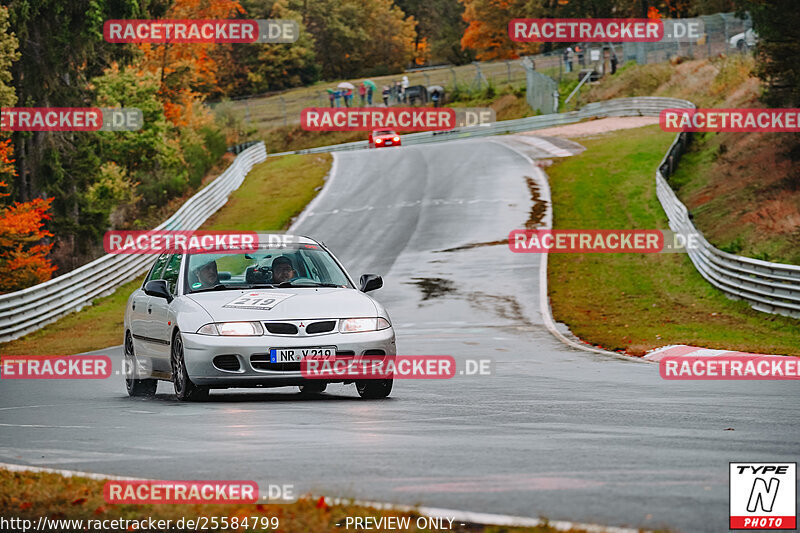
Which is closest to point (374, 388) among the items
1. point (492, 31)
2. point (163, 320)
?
point (163, 320)

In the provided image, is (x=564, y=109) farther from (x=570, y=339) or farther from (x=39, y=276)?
(x=570, y=339)

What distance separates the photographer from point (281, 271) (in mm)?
11469

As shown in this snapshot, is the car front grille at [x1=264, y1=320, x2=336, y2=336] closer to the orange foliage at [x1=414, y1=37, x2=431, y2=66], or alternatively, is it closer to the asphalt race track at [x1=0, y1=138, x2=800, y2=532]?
the asphalt race track at [x1=0, y1=138, x2=800, y2=532]

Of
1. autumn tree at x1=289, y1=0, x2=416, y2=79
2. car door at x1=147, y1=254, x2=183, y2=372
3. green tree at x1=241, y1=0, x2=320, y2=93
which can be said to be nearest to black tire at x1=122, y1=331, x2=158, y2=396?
car door at x1=147, y1=254, x2=183, y2=372

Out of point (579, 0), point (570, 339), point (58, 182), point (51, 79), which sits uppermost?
point (579, 0)

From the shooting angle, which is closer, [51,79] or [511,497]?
[511,497]

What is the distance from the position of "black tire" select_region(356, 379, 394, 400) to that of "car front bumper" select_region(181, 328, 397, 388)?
533 mm

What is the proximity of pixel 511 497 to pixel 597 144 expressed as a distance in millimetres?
50061

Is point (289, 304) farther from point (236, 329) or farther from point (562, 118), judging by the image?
point (562, 118)

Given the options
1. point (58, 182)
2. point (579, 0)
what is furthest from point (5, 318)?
point (579, 0)

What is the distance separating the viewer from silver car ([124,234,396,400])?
10.2 m

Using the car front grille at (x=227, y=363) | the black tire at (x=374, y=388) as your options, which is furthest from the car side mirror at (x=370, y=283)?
the car front grille at (x=227, y=363)

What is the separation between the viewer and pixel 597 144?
178 feet

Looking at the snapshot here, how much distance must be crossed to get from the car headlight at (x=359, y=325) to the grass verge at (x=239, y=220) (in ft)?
41.4
